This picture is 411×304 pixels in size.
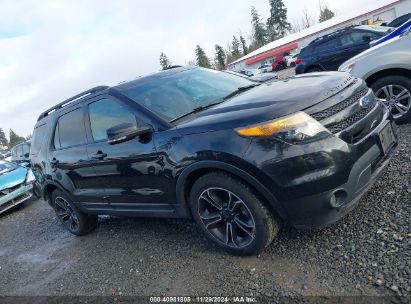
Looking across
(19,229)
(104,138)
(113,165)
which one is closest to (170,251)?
(113,165)

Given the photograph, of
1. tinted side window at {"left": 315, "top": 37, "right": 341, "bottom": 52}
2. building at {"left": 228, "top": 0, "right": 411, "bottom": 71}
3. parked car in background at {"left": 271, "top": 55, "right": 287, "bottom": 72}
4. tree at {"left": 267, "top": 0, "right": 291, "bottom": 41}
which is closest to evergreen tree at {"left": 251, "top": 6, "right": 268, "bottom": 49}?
tree at {"left": 267, "top": 0, "right": 291, "bottom": 41}

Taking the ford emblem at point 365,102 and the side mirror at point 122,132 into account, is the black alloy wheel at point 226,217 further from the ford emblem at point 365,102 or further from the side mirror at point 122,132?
the ford emblem at point 365,102

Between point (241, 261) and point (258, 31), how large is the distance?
80.5 meters

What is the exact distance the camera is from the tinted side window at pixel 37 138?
5.90m

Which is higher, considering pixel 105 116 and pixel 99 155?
pixel 105 116

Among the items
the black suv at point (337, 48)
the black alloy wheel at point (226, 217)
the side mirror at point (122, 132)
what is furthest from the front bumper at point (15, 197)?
the black suv at point (337, 48)

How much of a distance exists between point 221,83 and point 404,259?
8.69ft

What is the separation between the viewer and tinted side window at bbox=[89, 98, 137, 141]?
159 inches

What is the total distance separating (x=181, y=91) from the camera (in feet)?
13.6

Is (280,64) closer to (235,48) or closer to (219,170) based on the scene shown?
(219,170)

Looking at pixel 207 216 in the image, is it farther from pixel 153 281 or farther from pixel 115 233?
pixel 115 233

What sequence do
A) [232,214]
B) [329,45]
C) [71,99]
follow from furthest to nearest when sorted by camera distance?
1. [329,45]
2. [71,99]
3. [232,214]

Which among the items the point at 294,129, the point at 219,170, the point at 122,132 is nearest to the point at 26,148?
the point at 122,132

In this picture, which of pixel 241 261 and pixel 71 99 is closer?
pixel 241 261
